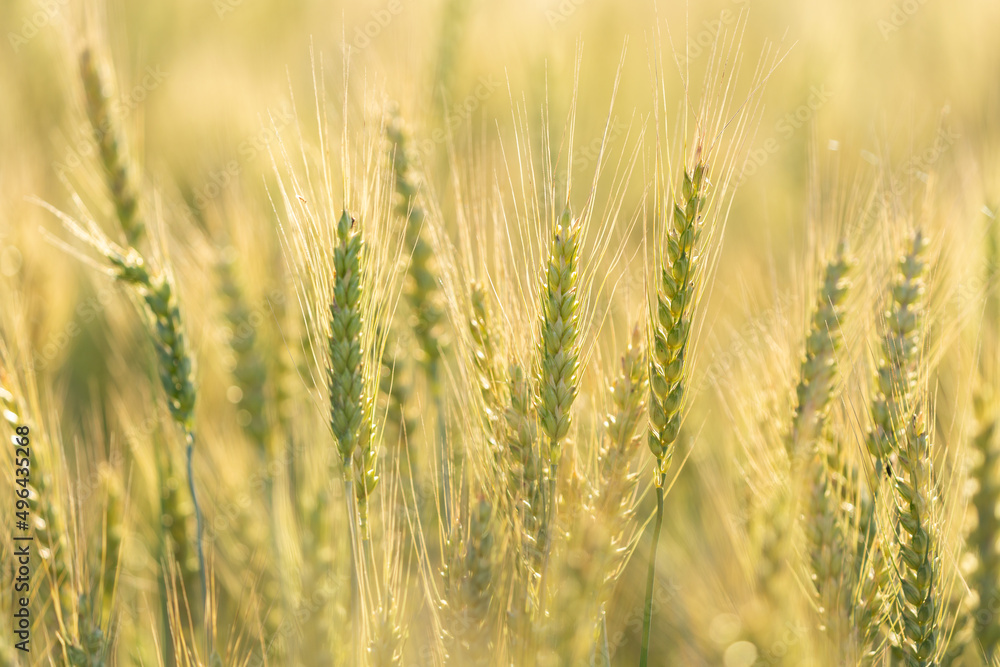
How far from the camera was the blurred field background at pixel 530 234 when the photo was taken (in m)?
1.67

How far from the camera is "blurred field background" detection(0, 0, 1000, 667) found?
1672 millimetres

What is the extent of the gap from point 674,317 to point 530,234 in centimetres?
33

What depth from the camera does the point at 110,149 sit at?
1.92 m

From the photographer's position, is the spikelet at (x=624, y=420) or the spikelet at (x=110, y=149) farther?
the spikelet at (x=110, y=149)

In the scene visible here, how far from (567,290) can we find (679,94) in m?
3.53

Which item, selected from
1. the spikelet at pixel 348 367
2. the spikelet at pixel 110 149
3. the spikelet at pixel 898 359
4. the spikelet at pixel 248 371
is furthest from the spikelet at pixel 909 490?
the spikelet at pixel 110 149

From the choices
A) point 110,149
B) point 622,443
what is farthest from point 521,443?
point 110,149

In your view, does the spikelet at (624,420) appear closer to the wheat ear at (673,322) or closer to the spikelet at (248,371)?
the wheat ear at (673,322)

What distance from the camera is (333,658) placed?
1.49 m

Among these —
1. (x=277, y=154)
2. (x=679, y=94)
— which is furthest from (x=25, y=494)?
(x=679, y=94)

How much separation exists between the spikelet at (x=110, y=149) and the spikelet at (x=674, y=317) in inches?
58.7

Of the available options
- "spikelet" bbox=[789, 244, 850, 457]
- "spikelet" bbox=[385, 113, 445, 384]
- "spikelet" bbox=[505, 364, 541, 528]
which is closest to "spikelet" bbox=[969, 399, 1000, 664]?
"spikelet" bbox=[789, 244, 850, 457]

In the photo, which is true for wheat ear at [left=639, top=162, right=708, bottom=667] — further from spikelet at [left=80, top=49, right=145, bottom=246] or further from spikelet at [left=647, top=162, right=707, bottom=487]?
spikelet at [left=80, top=49, right=145, bottom=246]

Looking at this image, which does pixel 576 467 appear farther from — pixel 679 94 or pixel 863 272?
pixel 679 94
